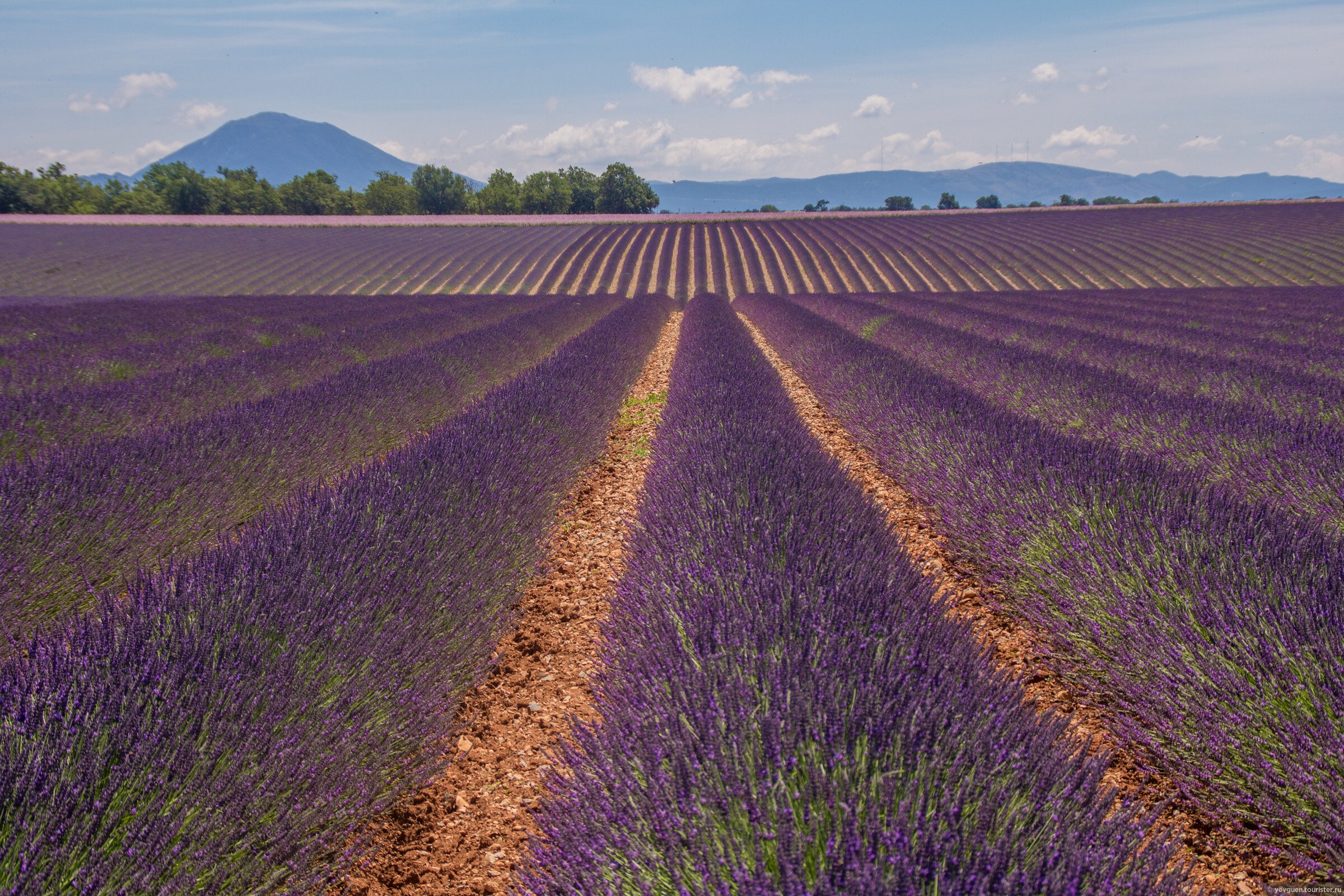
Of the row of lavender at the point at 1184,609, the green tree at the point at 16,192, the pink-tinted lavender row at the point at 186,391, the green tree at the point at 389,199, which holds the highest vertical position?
the green tree at the point at 389,199

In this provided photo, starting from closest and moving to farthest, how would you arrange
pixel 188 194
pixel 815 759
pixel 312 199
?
pixel 815 759
pixel 188 194
pixel 312 199

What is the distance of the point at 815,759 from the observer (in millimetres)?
1327

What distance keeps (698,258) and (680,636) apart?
2814 cm

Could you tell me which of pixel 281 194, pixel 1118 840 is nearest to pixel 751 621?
pixel 1118 840

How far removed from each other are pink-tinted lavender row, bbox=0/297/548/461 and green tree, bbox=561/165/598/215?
171 ft

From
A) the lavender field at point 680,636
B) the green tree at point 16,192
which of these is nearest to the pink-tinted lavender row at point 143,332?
the lavender field at point 680,636

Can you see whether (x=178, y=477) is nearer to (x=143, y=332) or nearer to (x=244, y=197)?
(x=143, y=332)

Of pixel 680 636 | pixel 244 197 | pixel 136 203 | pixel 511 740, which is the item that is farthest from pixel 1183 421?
pixel 136 203

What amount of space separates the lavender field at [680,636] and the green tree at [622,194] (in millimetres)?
57405

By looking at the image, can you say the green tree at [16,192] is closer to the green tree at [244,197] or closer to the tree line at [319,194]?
the tree line at [319,194]

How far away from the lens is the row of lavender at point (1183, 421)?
4.10 m

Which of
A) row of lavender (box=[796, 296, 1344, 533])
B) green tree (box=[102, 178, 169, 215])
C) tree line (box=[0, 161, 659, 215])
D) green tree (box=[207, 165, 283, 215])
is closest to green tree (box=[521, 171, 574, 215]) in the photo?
tree line (box=[0, 161, 659, 215])

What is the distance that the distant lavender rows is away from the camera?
2206 centimetres

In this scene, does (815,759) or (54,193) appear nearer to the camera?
(815,759)
